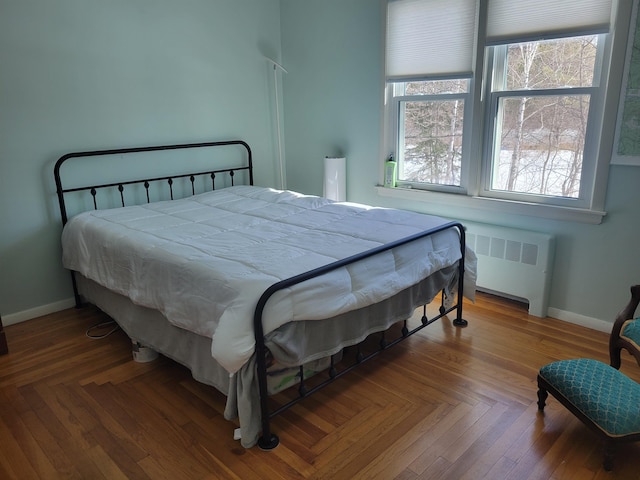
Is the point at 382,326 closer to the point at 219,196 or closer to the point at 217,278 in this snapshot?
the point at 217,278

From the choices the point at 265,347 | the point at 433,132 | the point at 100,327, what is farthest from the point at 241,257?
Answer: the point at 433,132

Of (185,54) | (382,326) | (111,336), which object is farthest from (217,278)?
(185,54)

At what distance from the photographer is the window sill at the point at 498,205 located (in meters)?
2.83

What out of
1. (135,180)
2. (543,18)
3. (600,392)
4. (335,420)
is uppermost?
(543,18)

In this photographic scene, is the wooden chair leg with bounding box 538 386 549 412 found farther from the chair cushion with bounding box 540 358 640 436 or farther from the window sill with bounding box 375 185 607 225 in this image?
the window sill with bounding box 375 185 607 225

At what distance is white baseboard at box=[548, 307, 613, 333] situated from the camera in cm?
287

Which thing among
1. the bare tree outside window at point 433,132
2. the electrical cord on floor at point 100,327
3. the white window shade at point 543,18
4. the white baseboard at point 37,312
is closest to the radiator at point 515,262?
the bare tree outside window at point 433,132

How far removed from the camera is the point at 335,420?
83.7 inches

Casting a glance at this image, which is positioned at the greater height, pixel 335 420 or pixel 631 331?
pixel 631 331

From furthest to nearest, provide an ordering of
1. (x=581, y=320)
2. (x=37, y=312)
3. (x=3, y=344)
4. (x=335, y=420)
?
1. (x=37, y=312)
2. (x=581, y=320)
3. (x=3, y=344)
4. (x=335, y=420)

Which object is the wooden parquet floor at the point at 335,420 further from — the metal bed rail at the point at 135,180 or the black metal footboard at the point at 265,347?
the metal bed rail at the point at 135,180

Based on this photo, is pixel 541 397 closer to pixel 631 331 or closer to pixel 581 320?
pixel 631 331

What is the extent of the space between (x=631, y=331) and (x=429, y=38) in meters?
2.34

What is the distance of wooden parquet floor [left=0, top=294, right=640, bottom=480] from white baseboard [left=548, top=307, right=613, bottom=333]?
0.21 ft
